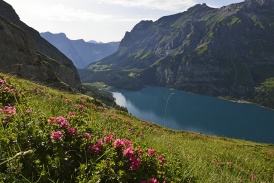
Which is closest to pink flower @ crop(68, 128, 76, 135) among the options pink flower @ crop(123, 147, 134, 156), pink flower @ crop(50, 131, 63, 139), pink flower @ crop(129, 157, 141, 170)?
pink flower @ crop(50, 131, 63, 139)

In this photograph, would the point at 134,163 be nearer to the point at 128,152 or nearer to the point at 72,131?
the point at 128,152

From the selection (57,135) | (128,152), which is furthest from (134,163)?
(57,135)

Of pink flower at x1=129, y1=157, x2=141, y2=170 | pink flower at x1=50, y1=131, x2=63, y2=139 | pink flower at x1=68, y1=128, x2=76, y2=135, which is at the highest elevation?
pink flower at x1=50, y1=131, x2=63, y2=139

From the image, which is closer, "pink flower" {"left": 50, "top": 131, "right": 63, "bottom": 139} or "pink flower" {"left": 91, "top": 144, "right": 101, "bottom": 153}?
"pink flower" {"left": 50, "top": 131, "right": 63, "bottom": 139}

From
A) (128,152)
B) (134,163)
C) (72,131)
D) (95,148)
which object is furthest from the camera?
(72,131)

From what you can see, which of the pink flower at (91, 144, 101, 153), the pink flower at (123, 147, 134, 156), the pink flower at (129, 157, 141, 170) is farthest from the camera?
the pink flower at (91, 144, 101, 153)

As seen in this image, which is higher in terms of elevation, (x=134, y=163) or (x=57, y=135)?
(x=57, y=135)

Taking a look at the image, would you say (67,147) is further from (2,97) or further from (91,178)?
(2,97)

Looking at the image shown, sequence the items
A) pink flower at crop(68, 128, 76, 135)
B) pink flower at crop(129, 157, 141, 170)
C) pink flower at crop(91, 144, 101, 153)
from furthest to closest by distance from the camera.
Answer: pink flower at crop(68, 128, 76, 135) → pink flower at crop(91, 144, 101, 153) → pink flower at crop(129, 157, 141, 170)

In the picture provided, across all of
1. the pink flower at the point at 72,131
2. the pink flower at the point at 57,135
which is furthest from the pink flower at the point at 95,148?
the pink flower at the point at 57,135

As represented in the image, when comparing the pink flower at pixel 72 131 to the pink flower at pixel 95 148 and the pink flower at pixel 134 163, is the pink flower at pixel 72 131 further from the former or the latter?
the pink flower at pixel 134 163

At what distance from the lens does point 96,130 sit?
696cm

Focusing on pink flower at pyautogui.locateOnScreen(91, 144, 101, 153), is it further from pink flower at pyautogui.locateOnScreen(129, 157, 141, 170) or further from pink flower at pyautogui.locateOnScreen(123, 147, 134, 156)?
pink flower at pyautogui.locateOnScreen(129, 157, 141, 170)

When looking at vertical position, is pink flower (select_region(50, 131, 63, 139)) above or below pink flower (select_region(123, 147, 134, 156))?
above
